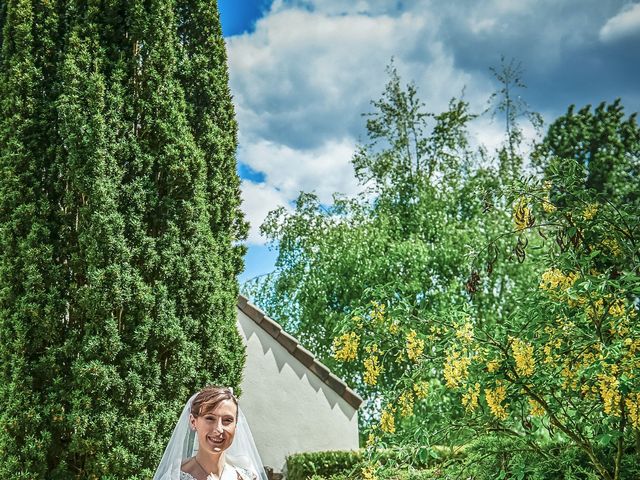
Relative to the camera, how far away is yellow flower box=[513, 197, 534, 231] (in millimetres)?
4812

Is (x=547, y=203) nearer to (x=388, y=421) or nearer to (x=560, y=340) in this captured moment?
(x=560, y=340)

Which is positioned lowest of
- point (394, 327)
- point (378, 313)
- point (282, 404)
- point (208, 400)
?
point (282, 404)

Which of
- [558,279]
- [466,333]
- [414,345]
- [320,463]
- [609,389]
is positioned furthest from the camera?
[320,463]

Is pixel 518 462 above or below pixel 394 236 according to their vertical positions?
below

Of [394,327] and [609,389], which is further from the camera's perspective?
[394,327]

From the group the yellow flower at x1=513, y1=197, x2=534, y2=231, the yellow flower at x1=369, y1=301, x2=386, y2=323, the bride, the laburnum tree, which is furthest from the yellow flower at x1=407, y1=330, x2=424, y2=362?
the bride

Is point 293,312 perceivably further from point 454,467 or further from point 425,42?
point 454,467

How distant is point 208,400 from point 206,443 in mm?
252

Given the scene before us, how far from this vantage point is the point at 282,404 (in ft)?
31.6

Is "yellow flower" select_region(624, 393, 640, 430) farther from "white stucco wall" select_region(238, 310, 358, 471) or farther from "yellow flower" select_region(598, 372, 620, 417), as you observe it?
"white stucco wall" select_region(238, 310, 358, 471)

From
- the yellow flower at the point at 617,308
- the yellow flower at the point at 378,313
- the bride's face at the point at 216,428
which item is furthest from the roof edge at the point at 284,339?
the yellow flower at the point at 617,308

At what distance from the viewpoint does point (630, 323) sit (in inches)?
171

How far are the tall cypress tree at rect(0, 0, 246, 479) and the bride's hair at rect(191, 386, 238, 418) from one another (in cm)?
221

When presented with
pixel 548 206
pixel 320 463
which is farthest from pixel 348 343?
pixel 320 463
